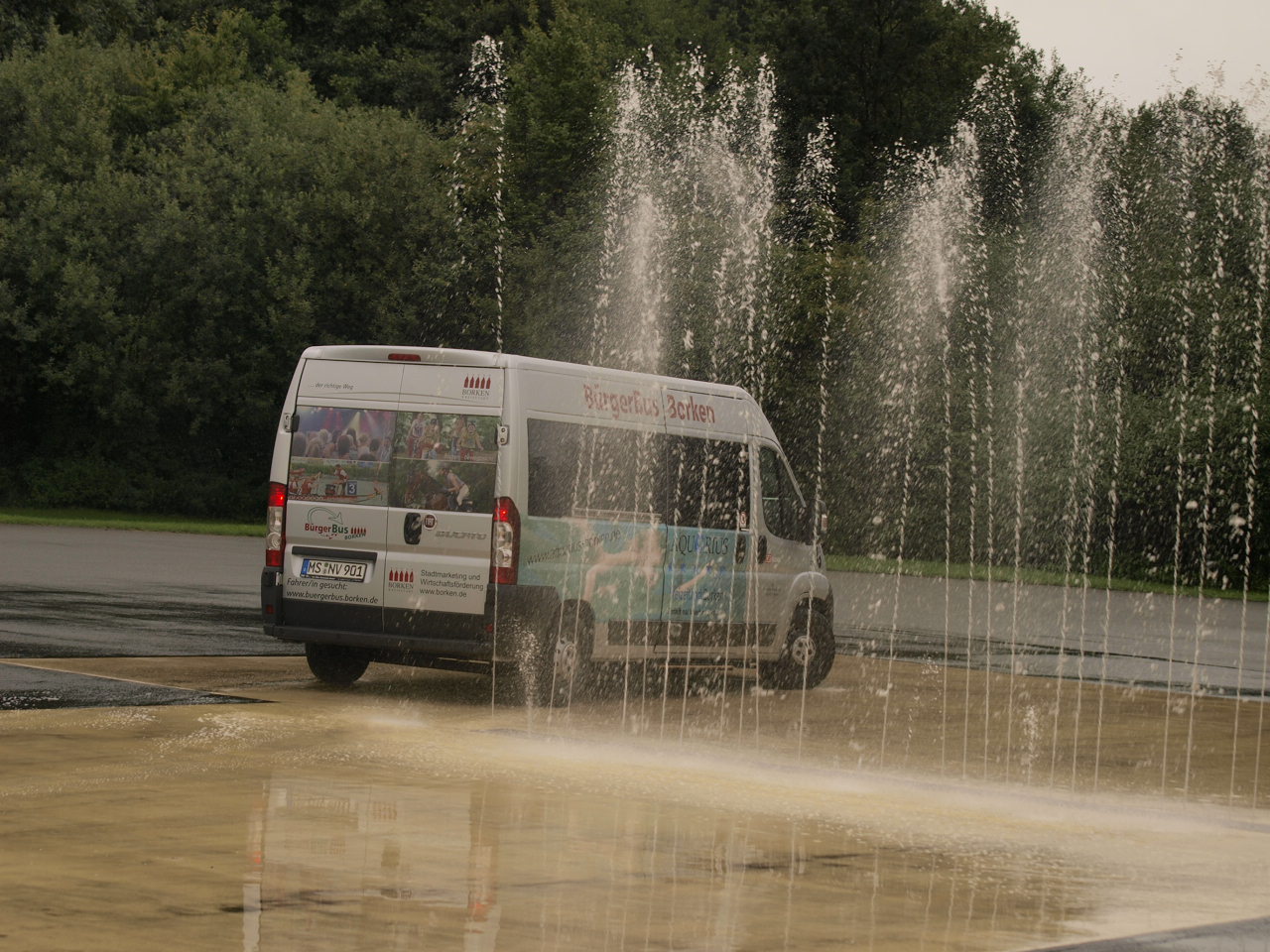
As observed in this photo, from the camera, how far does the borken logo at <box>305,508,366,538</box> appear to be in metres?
13.2

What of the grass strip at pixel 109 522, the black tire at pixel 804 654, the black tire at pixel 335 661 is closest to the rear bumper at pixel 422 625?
the black tire at pixel 335 661

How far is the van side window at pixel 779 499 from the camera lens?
15211 mm

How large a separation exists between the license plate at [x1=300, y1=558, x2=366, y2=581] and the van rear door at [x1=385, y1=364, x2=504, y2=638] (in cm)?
23

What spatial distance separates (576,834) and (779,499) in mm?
7502

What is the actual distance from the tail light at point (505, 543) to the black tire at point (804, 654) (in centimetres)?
342

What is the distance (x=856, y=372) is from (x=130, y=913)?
126ft

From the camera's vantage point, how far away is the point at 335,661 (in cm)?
1393

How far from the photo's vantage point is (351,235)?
50.8 metres

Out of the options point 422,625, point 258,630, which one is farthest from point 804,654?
point 258,630

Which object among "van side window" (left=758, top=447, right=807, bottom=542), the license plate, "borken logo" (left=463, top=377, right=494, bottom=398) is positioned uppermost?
"borken logo" (left=463, top=377, right=494, bottom=398)

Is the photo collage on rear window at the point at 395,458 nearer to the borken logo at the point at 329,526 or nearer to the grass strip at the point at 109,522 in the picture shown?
the borken logo at the point at 329,526

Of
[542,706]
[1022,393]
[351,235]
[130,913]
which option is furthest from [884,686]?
[351,235]

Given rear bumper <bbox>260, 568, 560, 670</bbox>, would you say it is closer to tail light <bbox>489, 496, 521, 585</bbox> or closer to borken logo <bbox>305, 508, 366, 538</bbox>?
tail light <bbox>489, 496, 521, 585</bbox>

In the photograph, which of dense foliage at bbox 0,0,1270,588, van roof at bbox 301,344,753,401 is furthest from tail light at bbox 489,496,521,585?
dense foliage at bbox 0,0,1270,588
